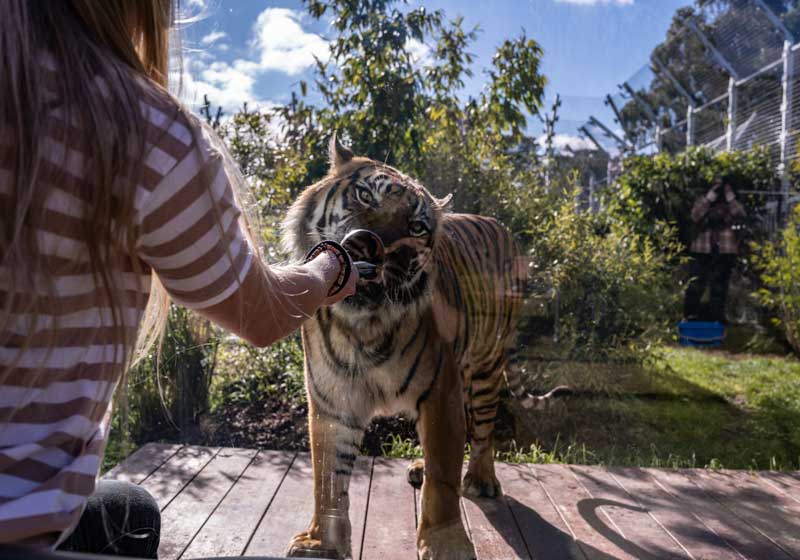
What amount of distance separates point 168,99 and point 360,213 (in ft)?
2.98

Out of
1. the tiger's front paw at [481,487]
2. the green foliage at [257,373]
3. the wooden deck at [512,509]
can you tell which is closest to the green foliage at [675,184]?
the wooden deck at [512,509]

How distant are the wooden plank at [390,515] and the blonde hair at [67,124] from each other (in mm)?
1295

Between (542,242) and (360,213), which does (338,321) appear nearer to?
(360,213)

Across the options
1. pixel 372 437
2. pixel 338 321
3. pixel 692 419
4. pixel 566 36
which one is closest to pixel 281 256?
pixel 338 321

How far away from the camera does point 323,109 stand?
164 centimetres

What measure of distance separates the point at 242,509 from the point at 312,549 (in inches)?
14.6

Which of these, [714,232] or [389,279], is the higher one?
[714,232]

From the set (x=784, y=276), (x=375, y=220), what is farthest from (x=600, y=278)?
(x=375, y=220)

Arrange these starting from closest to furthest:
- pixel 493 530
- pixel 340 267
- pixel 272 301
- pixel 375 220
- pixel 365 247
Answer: pixel 272 301 < pixel 340 267 < pixel 365 247 < pixel 375 220 < pixel 493 530

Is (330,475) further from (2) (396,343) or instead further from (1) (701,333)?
(1) (701,333)

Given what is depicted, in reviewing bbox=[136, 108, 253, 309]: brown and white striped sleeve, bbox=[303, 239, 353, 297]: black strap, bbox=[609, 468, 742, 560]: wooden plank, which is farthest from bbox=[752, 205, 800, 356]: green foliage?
bbox=[136, 108, 253, 309]: brown and white striped sleeve

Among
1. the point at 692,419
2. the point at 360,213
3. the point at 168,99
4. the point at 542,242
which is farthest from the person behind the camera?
the point at 692,419

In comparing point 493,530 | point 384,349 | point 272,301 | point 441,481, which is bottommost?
point 493,530

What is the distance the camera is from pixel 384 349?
167 cm
